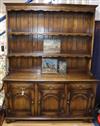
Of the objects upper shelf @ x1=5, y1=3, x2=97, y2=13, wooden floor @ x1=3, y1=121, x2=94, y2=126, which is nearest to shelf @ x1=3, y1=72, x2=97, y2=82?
wooden floor @ x1=3, y1=121, x2=94, y2=126

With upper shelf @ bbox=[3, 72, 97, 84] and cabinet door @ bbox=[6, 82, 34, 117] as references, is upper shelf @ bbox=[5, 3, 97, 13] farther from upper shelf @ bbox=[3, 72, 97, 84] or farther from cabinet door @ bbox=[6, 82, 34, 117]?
cabinet door @ bbox=[6, 82, 34, 117]

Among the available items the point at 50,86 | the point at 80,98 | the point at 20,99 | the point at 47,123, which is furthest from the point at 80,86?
the point at 20,99

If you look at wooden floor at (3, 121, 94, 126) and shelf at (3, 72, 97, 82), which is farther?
wooden floor at (3, 121, 94, 126)

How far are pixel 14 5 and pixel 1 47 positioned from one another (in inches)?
31.4

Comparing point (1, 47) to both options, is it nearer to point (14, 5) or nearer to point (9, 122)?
point (14, 5)

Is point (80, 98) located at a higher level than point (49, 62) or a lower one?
lower

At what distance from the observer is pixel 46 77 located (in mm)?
3082

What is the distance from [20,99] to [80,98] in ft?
3.18

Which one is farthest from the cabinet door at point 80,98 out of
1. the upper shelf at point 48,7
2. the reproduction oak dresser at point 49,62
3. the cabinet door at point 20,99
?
the upper shelf at point 48,7

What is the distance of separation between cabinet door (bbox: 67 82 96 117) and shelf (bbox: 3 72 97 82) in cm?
12

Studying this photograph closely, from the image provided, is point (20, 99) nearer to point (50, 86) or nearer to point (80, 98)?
point (50, 86)

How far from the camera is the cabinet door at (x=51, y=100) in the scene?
298 centimetres

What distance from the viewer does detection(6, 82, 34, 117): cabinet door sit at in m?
2.95

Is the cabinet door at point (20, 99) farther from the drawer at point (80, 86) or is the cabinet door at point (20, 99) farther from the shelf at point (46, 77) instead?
the drawer at point (80, 86)
